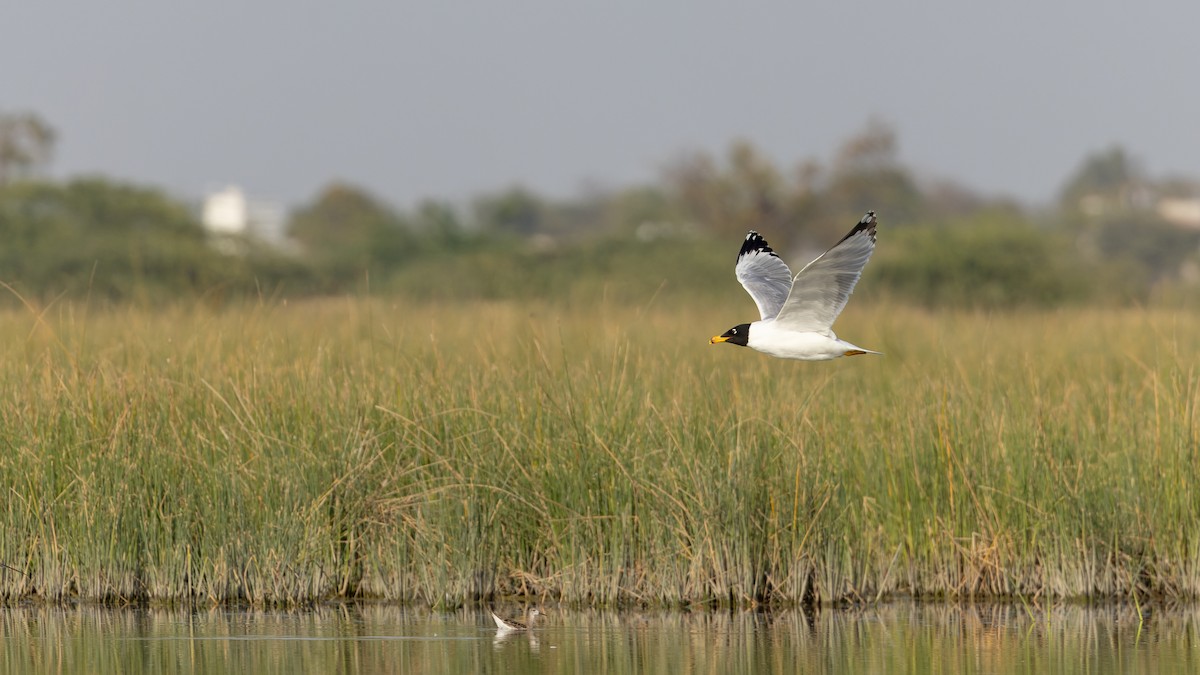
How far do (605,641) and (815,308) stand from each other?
192 centimetres

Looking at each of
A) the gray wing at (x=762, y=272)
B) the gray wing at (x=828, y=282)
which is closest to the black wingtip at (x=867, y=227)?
the gray wing at (x=828, y=282)

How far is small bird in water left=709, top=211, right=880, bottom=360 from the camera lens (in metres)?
7.48

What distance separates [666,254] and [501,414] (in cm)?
2591

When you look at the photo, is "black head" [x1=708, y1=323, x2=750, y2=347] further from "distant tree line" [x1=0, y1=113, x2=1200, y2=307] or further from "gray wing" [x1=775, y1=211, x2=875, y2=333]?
"distant tree line" [x1=0, y1=113, x2=1200, y2=307]

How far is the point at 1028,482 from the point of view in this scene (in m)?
7.97

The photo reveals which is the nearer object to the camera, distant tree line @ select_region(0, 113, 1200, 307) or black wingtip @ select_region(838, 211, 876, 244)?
black wingtip @ select_region(838, 211, 876, 244)

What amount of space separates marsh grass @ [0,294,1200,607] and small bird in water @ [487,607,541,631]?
17.9 inches

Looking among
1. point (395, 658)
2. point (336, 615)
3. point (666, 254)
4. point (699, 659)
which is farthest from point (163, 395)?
point (666, 254)

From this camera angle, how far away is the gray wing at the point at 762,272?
339 inches

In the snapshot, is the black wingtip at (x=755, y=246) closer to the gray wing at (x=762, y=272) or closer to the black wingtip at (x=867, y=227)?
the gray wing at (x=762, y=272)

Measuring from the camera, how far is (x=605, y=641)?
6973 millimetres

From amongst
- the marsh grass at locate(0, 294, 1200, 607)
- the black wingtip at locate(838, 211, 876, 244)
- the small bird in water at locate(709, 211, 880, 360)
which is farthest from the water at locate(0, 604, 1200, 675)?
the black wingtip at locate(838, 211, 876, 244)

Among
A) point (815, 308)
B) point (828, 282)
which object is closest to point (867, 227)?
point (828, 282)

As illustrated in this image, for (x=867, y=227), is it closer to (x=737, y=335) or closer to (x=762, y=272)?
(x=737, y=335)
